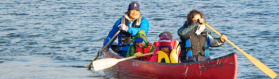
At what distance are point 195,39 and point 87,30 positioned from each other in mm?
10391

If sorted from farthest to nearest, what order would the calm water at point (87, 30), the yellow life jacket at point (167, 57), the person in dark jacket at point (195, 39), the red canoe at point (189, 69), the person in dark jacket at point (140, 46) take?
the calm water at point (87, 30) → the person in dark jacket at point (140, 46) → the yellow life jacket at point (167, 57) → the person in dark jacket at point (195, 39) → the red canoe at point (189, 69)

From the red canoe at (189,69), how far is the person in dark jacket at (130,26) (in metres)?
0.52

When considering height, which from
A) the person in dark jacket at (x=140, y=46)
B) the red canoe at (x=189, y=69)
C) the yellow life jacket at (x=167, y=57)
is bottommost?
the red canoe at (x=189, y=69)

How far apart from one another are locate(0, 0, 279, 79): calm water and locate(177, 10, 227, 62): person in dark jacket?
2246 mm

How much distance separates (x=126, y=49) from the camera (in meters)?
9.21

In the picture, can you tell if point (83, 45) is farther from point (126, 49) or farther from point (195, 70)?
point (195, 70)

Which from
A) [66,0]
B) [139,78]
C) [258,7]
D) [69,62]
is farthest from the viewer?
[66,0]

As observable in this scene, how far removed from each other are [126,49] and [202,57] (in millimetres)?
2291

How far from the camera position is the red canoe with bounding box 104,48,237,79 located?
22.2 feet

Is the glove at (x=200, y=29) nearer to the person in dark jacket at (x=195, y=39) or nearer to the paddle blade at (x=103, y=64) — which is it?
the person in dark jacket at (x=195, y=39)

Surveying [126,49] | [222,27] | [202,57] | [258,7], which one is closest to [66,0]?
[258,7]

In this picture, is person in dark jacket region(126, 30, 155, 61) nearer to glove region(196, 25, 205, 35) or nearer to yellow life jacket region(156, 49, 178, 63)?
yellow life jacket region(156, 49, 178, 63)

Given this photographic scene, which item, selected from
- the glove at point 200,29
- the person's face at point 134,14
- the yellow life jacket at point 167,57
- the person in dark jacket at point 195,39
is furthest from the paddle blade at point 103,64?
the glove at point 200,29

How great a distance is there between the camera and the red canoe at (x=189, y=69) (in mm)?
6754
